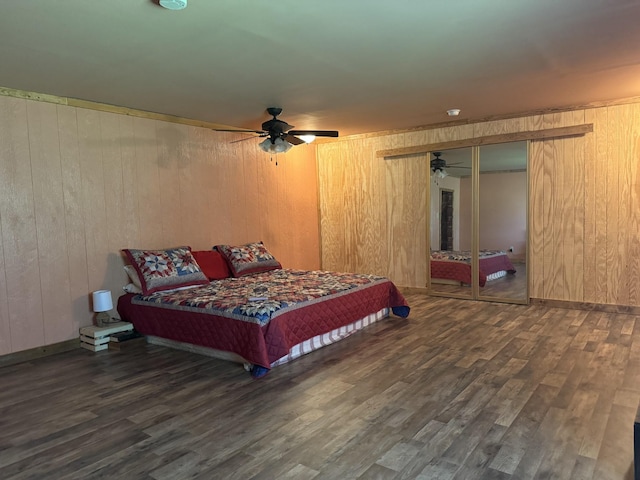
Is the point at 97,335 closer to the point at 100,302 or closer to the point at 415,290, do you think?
the point at 100,302

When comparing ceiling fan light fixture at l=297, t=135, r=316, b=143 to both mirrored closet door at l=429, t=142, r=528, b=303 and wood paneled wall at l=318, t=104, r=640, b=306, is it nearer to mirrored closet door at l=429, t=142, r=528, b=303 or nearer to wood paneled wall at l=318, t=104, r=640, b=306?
wood paneled wall at l=318, t=104, r=640, b=306

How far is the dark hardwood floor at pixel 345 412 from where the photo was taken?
2.09 m

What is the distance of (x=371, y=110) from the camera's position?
494 centimetres

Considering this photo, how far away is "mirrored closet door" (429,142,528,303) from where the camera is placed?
214 inches

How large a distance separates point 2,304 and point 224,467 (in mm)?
2885

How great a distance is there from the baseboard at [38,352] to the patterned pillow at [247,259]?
181cm

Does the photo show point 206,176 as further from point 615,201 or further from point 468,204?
point 615,201

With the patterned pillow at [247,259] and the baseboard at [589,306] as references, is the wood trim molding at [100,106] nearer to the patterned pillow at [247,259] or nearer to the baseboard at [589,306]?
the patterned pillow at [247,259]

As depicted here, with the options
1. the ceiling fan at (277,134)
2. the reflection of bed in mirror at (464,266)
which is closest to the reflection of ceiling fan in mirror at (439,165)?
the reflection of bed in mirror at (464,266)

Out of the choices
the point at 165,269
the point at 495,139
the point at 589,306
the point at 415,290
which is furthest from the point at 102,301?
the point at 589,306

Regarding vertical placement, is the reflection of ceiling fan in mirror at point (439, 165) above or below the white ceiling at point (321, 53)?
below

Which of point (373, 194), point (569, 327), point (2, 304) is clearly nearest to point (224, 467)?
point (2, 304)

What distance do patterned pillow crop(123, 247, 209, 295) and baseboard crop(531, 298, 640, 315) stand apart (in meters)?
4.11

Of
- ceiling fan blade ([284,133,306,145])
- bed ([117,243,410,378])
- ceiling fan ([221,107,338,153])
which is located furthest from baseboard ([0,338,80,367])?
ceiling fan blade ([284,133,306,145])
